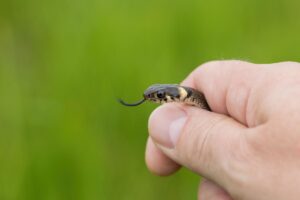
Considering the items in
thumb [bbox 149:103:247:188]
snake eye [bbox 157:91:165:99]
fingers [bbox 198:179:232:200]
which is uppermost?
snake eye [bbox 157:91:165:99]

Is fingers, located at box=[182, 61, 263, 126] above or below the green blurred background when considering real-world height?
above

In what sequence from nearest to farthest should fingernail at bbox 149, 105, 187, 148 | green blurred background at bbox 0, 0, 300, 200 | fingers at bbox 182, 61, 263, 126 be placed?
fingers at bbox 182, 61, 263, 126 → fingernail at bbox 149, 105, 187, 148 → green blurred background at bbox 0, 0, 300, 200

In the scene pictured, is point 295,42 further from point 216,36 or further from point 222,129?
point 222,129

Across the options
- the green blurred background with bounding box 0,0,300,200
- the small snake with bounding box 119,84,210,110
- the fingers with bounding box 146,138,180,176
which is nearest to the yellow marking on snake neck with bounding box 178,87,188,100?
the small snake with bounding box 119,84,210,110

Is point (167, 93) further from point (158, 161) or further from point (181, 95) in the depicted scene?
point (158, 161)

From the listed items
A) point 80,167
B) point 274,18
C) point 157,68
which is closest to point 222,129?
point 80,167

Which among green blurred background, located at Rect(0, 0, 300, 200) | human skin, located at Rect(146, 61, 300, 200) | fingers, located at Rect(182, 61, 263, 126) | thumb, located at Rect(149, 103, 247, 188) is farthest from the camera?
green blurred background, located at Rect(0, 0, 300, 200)

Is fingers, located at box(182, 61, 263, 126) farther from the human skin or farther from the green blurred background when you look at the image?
the green blurred background

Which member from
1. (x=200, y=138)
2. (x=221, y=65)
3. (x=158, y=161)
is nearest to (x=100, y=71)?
(x=158, y=161)
